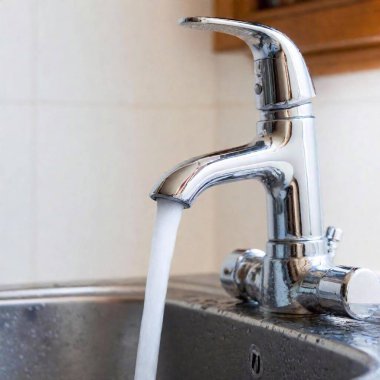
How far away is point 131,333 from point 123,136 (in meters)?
0.41

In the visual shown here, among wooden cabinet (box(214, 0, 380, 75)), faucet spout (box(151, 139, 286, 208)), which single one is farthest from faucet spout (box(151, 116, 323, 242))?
wooden cabinet (box(214, 0, 380, 75))

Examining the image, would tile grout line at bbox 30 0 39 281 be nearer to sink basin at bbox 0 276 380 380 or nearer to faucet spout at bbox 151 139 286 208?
sink basin at bbox 0 276 380 380

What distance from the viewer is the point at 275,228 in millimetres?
703

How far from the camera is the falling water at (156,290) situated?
2.14 ft

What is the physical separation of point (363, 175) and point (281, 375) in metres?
0.42

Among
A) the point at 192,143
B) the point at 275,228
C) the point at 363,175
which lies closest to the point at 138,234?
the point at 192,143

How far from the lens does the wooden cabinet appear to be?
948 mm

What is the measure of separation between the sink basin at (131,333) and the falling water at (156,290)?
79mm

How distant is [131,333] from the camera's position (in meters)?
0.81

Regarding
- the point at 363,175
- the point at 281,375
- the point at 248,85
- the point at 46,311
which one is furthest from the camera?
the point at 248,85

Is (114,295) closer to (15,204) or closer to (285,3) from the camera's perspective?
(15,204)

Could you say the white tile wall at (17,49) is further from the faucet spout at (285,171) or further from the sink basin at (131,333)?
the faucet spout at (285,171)

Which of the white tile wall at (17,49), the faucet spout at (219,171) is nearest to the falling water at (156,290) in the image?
the faucet spout at (219,171)

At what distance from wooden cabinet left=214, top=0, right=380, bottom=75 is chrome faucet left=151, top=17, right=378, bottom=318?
283 mm
